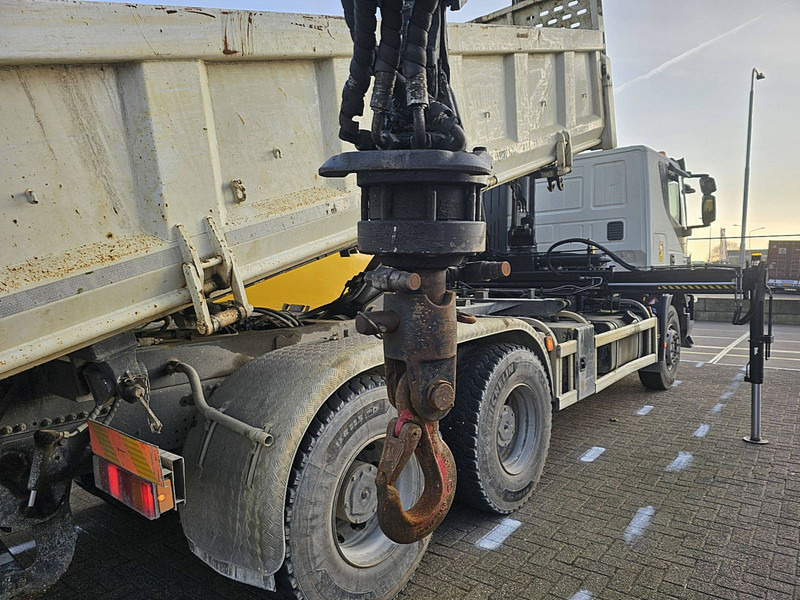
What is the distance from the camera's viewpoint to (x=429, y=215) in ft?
4.54

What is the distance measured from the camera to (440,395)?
1.40 m

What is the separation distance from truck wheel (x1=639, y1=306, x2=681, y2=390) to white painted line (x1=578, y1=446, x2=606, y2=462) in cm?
237

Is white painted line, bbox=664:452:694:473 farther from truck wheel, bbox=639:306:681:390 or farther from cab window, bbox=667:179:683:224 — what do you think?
cab window, bbox=667:179:683:224

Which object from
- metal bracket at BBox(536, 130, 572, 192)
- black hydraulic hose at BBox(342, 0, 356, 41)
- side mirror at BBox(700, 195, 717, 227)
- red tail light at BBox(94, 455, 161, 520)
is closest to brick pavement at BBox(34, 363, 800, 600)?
red tail light at BBox(94, 455, 161, 520)

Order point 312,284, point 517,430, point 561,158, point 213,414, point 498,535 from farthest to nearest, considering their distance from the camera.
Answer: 1. point 561,158
2. point 517,430
3. point 498,535
4. point 312,284
5. point 213,414

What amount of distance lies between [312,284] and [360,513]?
3.94ft

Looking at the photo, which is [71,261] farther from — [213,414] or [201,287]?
[213,414]

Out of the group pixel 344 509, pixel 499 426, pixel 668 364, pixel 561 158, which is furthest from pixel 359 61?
pixel 668 364

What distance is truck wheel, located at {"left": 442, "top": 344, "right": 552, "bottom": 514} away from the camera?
3346mm

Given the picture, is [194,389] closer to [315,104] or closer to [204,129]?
[204,129]

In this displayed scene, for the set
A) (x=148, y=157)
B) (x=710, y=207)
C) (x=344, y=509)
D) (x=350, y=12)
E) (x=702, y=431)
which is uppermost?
(x=350, y=12)

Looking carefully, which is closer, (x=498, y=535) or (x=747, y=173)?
(x=498, y=535)

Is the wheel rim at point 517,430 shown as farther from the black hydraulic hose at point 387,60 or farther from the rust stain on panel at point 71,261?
the black hydraulic hose at point 387,60

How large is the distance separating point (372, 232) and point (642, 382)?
6.38m
